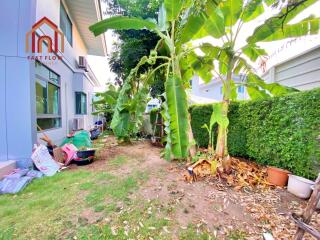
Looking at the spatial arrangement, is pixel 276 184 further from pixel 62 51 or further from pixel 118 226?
pixel 62 51

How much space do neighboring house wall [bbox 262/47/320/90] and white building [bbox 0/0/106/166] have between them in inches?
284

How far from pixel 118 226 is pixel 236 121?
172 inches

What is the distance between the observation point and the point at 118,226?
2.84 meters

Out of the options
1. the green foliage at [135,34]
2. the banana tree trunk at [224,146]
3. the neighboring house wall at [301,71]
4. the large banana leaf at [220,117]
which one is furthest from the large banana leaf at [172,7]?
the green foliage at [135,34]

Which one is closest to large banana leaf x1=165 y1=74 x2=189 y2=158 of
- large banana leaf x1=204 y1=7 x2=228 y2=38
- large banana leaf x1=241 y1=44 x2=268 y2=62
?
large banana leaf x1=204 y1=7 x2=228 y2=38

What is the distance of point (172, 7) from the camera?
4449mm

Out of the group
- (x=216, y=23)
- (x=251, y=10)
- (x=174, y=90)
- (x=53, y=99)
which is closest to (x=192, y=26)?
(x=216, y=23)

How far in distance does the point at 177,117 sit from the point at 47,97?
196 inches

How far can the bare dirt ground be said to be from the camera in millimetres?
2848

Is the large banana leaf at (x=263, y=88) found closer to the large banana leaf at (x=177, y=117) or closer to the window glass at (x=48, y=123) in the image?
the large banana leaf at (x=177, y=117)

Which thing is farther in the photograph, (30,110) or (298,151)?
(30,110)

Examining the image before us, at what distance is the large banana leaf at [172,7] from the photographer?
4.37 metres

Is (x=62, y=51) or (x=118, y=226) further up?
(x=62, y=51)

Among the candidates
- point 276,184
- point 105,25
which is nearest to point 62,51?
point 105,25
